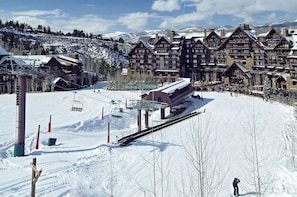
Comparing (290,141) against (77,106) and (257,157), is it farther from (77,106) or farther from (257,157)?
(77,106)

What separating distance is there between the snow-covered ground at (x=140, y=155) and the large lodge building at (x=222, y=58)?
1656cm

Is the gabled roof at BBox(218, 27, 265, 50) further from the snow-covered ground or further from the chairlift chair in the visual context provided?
the chairlift chair

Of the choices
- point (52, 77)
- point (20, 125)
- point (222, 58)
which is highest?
point (222, 58)

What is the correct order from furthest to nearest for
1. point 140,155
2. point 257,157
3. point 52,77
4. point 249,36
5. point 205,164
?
point 249,36 < point 52,77 < point 140,155 < point 205,164 < point 257,157

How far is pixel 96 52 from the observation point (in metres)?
83.8

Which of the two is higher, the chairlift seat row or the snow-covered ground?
the chairlift seat row

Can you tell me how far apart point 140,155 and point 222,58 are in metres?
37.5

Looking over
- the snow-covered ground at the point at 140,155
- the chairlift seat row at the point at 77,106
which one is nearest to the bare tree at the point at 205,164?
the snow-covered ground at the point at 140,155

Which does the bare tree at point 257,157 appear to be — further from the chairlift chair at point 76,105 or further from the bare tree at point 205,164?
the chairlift chair at point 76,105

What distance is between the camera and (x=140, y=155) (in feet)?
53.1

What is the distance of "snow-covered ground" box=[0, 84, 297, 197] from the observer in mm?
12008

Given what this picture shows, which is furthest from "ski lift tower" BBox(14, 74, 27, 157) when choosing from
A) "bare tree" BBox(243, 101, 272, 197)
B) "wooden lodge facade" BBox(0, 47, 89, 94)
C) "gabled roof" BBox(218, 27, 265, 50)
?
"gabled roof" BBox(218, 27, 265, 50)

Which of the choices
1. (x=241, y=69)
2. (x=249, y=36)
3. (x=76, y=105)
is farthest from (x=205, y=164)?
(x=249, y=36)

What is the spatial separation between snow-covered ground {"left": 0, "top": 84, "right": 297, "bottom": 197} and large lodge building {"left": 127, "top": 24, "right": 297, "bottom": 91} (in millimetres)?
16562
